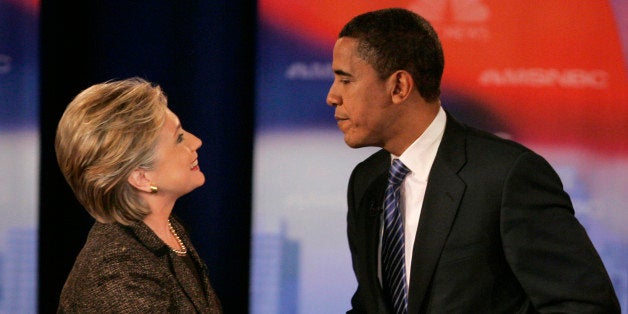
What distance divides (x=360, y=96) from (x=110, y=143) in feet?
2.05

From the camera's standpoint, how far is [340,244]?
3.79 meters

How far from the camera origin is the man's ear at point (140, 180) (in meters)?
2.27

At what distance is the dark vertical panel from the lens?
381 cm

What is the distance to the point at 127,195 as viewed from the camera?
2273 millimetres

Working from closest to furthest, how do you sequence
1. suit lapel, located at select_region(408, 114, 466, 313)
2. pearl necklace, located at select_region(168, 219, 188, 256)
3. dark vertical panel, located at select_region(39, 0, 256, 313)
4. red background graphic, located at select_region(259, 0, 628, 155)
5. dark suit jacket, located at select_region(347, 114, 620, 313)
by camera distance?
dark suit jacket, located at select_region(347, 114, 620, 313), suit lapel, located at select_region(408, 114, 466, 313), pearl necklace, located at select_region(168, 219, 188, 256), red background graphic, located at select_region(259, 0, 628, 155), dark vertical panel, located at select_region(39, 0, 256, 313)

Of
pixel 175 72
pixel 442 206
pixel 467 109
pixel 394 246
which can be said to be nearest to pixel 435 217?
pixel 442 206

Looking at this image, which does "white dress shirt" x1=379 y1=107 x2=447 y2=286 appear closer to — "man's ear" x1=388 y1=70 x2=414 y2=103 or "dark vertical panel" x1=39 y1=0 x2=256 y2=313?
"man's ear" x1=388 y1=70 x2=414 y2=103

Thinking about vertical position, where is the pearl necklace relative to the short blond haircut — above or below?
below

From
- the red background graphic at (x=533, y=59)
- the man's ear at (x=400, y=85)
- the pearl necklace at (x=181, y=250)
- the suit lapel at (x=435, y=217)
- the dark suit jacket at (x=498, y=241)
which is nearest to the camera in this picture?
the dark suit jacket at (x=498, y=241)

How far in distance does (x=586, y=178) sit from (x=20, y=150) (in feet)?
7.63

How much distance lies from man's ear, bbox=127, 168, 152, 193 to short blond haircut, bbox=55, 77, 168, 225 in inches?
0.5

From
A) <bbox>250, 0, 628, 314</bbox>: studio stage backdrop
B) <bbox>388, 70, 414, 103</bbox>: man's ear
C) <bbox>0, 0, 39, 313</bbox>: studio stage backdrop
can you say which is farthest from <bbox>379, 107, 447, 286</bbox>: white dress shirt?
<bbox>0, 0, 39, 313</bbox>: studio stage backdrop

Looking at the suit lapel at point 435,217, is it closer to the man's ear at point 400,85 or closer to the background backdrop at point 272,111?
the man's ear at point 400,85

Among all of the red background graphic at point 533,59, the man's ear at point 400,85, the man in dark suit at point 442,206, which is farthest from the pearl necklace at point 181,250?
the red background graphic at point 533,59
